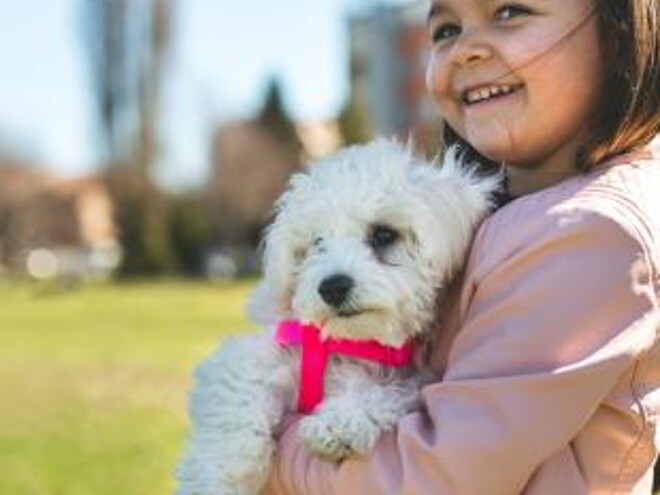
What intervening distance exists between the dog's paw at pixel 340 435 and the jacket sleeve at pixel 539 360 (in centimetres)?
14

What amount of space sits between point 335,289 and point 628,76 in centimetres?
66

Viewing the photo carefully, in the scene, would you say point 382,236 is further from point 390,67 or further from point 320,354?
point 390,67

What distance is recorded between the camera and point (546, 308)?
216 centimetres

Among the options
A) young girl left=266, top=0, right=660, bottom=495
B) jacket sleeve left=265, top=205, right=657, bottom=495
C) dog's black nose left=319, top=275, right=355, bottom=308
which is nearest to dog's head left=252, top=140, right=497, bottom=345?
dog's black nose left=319, top=275, right=355, bottom=308

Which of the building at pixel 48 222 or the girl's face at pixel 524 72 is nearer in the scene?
the girl's face at pixel 524 72

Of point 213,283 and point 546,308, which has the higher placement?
point 546,308

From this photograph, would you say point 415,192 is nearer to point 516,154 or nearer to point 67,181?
point 516,154

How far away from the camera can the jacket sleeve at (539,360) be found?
6.97 feet

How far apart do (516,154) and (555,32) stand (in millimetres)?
259

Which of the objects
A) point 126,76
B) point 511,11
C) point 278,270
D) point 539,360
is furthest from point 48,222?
point 539,360

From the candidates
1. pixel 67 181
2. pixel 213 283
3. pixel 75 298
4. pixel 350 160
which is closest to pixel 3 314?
pixel 75 298

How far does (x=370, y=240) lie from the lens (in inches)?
106

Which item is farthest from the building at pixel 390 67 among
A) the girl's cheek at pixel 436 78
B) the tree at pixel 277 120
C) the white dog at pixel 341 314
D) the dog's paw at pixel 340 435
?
the dog's paw at pixel 340 435

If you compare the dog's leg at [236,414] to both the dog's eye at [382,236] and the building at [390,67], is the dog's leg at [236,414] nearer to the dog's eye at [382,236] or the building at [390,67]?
the dog's eye at [382,236]
